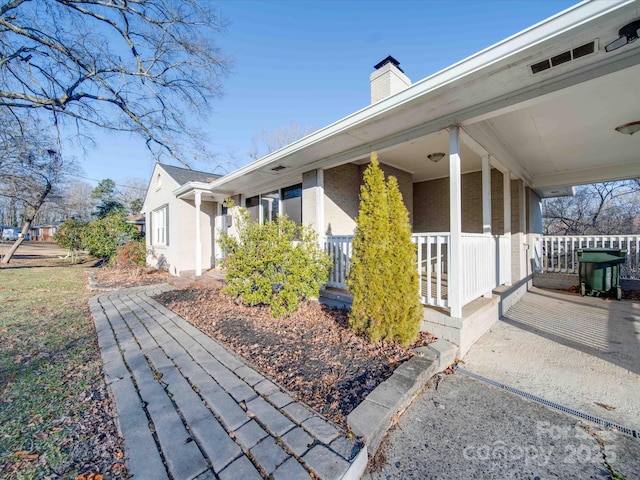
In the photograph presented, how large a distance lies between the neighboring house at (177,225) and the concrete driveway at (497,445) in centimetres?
844

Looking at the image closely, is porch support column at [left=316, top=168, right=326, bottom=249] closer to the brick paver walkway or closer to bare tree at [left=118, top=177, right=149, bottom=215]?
the brick paver walkway

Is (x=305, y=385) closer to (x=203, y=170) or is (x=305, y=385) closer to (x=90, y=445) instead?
(x=90, y=445)

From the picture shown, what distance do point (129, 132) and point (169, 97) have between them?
7.34 feet

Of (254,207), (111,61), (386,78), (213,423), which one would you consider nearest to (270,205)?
(254,207)

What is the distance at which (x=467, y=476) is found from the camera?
1771 mm

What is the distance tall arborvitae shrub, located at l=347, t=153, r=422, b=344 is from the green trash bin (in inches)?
218

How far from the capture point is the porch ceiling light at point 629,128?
4.37m

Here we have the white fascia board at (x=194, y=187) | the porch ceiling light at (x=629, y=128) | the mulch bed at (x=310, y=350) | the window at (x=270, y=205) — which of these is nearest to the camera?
the mulch bed at (x=310, y=350)

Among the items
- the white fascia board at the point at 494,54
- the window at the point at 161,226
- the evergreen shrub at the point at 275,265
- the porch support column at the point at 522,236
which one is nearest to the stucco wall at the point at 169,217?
the window at the point at 161,226

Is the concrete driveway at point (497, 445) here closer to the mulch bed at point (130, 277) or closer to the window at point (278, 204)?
the window at point (278, 204)

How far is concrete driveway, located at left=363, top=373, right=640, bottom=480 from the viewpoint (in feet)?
5.94

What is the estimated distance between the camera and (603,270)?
5.99 m

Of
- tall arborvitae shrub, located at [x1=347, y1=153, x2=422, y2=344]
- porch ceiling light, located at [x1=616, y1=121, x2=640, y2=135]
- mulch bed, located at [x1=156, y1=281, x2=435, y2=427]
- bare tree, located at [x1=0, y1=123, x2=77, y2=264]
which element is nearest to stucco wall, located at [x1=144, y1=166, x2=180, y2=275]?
bare tree, located at [x1=0, y1=123, x2=77, y2=264]

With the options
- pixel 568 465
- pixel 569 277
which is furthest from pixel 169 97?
pixel 569 277
